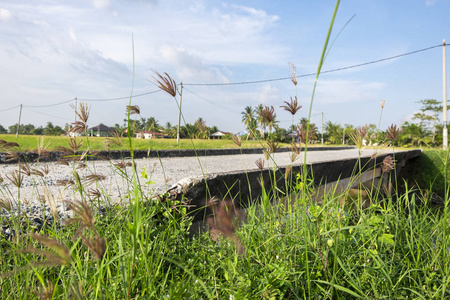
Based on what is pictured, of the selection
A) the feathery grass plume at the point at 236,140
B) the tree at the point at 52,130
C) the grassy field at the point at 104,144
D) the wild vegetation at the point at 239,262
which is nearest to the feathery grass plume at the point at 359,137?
the wild vegetation at the point at 239,262

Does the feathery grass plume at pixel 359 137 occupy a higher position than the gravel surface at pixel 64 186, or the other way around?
the feathery grass plume at pixel 359 137

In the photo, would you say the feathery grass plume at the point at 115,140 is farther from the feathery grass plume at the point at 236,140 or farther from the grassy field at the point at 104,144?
the feathery grass plume at the point at 236,140

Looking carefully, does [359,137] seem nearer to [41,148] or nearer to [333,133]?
[41,148]

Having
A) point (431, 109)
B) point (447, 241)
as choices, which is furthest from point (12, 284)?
point (431, 109)

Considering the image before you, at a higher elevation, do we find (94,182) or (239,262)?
(94,182)

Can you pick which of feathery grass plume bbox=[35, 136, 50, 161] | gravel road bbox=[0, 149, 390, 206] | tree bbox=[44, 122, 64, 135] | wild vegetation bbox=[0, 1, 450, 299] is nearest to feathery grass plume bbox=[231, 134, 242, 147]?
wild vegetation bbox=[0, 1, 450, 299]

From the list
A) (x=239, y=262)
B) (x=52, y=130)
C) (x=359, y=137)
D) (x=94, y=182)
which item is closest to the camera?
(x=239, y=262)

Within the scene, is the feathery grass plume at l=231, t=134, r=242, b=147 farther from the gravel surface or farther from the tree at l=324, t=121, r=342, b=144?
the tree at l=324, t=121, r=342, b=144

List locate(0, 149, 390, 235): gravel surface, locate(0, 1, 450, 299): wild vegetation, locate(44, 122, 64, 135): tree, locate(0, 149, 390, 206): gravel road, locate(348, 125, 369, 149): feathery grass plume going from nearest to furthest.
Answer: locate(0, 1, 450, 299): wild vegetation
locate(348, 125, 369, 149): feathery grass plume
locate(0, 149, 390, 235): gravel surface
locate(0, 149, 390, 206): gravel road
locate(44, 122, 64, 135): tree

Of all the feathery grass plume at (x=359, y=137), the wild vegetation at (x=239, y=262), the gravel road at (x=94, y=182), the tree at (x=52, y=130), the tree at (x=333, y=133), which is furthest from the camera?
the tree at (x=333, y=133)

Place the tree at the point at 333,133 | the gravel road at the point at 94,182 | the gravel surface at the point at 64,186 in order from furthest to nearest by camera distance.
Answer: the tree at the point at 333,133, the gravel road at the point at 94,182, the gravel surface at the point at 64,186

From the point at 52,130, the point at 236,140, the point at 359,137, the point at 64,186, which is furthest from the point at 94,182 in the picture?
the point at 52,130

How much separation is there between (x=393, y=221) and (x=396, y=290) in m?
0.87

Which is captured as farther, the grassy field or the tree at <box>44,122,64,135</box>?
the tree at <box>44,122,64,135</box>
